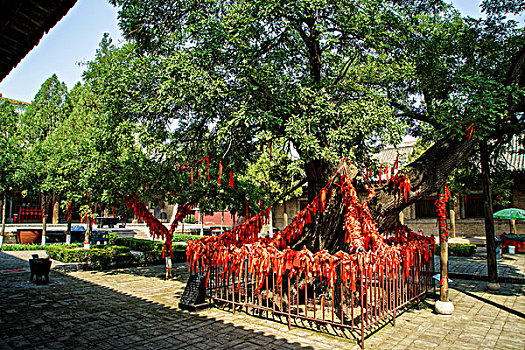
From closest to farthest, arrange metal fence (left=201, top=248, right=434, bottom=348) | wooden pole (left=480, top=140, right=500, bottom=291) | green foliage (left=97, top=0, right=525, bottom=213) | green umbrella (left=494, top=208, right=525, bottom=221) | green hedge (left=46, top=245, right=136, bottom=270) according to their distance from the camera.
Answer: metal fence (left=201, top=248, right=434, bottom=348) → green foliage (left=97, top=0, right=525, bottom=213) → wooden pole (left=480, top=140, right=500, bottom=291) → green hedge (left=46, top=245, right=136, bottom=270) → green umbrella (left=494, top=208, right=525, bottom=221)

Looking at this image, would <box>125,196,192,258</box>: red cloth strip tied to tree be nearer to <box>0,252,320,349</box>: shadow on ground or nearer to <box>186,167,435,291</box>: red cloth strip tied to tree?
<box>0,252,320,349</box>: shadow on ground

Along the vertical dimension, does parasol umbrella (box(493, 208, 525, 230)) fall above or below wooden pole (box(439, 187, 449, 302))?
above

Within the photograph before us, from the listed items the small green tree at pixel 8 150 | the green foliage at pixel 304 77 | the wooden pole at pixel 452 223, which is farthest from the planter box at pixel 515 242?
the small green tree at pixel 8 150

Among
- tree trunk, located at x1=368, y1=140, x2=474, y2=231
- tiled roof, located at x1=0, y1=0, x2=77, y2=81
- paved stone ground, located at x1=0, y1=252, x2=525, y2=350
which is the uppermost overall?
tiled roof, located at x1=0, y1=0, x2=77, y2=81

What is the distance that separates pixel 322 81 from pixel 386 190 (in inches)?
129

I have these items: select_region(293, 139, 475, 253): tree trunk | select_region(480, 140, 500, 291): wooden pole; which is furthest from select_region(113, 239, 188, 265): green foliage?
select_region(480, 140, 500, 291): wooden pole

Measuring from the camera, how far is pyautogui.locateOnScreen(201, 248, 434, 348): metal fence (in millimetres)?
6648

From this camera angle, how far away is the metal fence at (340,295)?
21.8ft

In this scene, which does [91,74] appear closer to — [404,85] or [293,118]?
[293,118]

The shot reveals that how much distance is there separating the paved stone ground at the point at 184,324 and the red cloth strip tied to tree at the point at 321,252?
3.53ft

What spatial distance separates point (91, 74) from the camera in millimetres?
12656

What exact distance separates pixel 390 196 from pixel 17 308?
9751 millimetres

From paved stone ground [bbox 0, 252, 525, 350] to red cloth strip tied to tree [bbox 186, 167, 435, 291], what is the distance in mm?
1075

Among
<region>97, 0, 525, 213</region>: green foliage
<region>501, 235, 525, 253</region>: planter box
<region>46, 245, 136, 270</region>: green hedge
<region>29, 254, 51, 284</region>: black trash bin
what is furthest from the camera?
<region>501, 235, 525, 253</region>: planter box
